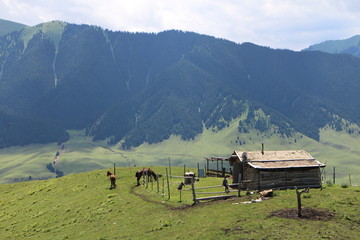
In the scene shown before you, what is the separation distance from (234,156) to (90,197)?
22.6 metres

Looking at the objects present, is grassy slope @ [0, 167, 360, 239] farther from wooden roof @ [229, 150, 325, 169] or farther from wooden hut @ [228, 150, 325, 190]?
wooden roof @ [229, 150, 325, 169]

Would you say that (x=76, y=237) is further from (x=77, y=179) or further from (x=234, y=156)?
(x=77, y=179)

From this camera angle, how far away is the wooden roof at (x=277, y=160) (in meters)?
48.7

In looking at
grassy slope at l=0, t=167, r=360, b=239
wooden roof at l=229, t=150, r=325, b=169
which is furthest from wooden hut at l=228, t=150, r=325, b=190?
grassy slope at l=0, t=167, r=360, b=239

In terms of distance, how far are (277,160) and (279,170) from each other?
6.62 feet

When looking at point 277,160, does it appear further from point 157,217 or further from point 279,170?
point 157,217

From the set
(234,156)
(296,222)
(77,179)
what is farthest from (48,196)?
(296,222)

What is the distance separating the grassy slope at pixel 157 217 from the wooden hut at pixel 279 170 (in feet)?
13.7

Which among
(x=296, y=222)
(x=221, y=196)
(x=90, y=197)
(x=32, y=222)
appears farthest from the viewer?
(x=90, y=197)

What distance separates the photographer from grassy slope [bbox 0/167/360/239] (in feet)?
95.3

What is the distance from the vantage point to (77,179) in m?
69.2

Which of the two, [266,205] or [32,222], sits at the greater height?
[266,205]

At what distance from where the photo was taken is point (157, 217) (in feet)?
123

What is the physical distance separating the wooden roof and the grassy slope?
17.7ft
